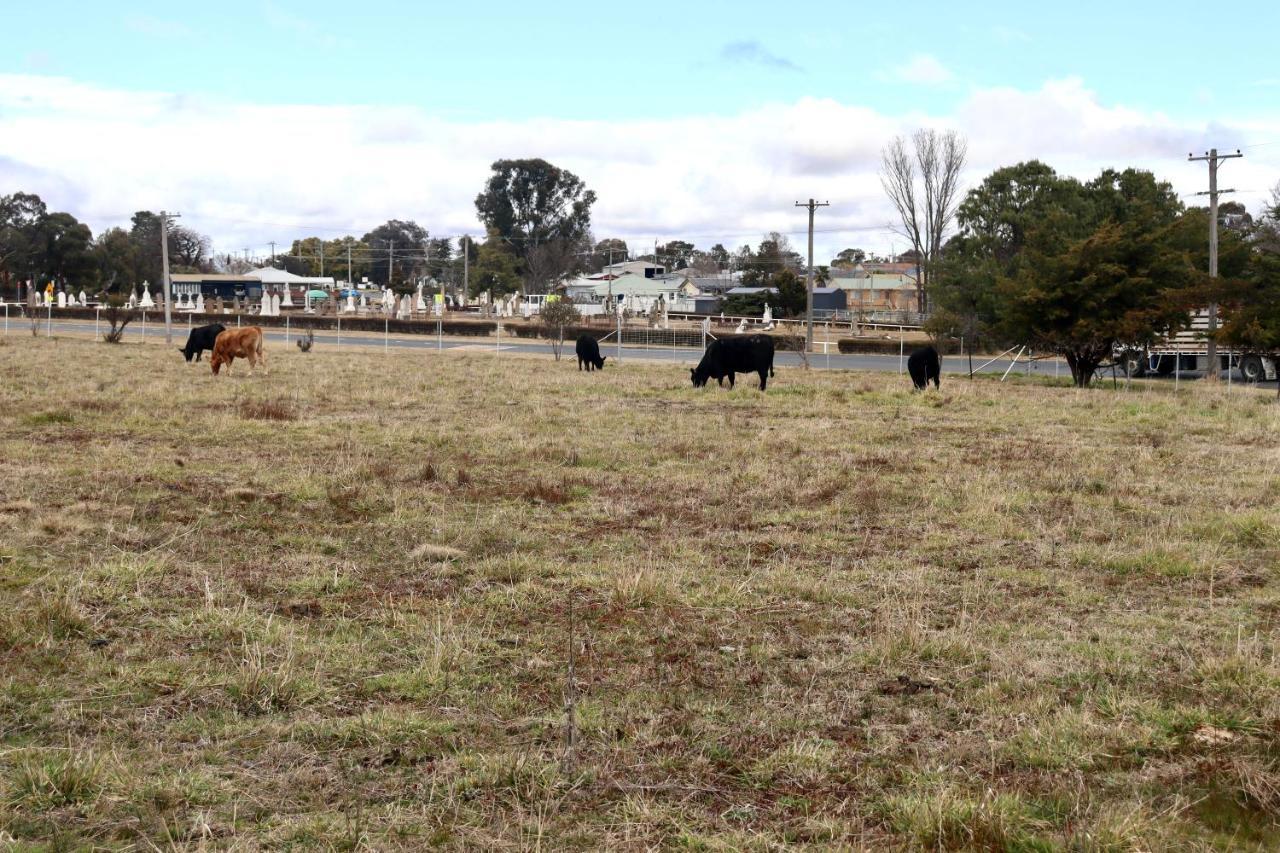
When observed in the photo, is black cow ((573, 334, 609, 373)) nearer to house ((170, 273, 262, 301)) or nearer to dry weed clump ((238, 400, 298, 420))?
dry weed clump ((238, 400, 298, 420))

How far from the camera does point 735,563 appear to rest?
884 cm

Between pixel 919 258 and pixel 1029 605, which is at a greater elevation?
pixel 919 258

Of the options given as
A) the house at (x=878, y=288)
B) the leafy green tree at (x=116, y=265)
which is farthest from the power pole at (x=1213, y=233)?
the leafy green tree at (x=116, y=265)

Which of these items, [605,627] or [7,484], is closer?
[605,627]

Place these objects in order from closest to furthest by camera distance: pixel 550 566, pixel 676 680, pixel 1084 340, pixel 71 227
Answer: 1. pixel 676 680
2. pixel 550 566
3. pixel 1084 340
4. pixel 71 227

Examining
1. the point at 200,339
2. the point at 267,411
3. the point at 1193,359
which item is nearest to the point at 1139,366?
the point at 1193,359

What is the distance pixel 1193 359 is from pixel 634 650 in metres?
Result: 43.0

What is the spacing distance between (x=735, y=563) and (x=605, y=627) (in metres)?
1.99

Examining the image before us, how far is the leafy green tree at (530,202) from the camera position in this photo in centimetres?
12119

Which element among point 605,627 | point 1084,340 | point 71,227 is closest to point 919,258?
point 1084,340

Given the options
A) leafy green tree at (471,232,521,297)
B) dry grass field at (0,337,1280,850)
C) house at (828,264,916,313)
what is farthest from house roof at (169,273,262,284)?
dry grass field at (0,337,1280,850)

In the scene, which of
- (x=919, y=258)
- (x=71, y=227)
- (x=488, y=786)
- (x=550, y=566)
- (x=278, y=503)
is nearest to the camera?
(x=488, y=786)

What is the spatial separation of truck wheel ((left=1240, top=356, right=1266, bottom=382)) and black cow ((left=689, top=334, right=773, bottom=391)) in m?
20.2

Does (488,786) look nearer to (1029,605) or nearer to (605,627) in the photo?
(605,627)
